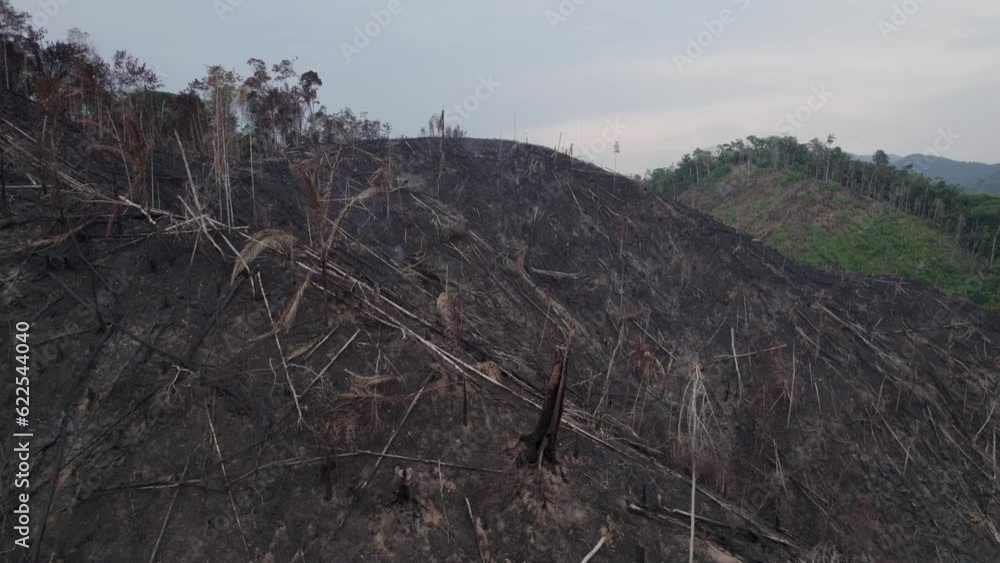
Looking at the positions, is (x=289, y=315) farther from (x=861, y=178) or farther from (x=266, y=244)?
(x=861, y=178)

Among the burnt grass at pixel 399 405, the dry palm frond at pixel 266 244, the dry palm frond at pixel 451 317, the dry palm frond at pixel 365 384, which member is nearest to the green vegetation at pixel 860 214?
the burnt grass at pixel 399 405

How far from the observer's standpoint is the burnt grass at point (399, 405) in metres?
4.05

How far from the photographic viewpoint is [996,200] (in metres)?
24.8

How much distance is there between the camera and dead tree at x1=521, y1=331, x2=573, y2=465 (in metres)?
4.27

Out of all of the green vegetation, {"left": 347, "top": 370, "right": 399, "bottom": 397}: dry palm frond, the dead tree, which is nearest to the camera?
the dead tree

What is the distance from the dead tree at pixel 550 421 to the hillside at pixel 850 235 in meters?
18.4

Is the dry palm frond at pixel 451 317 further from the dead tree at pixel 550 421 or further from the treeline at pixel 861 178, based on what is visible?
the treeline at pixel 861 178

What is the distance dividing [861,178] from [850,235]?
5.78m

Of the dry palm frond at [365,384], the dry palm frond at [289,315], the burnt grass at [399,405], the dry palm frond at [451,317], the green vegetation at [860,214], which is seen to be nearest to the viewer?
the burnt grass at [399,405]

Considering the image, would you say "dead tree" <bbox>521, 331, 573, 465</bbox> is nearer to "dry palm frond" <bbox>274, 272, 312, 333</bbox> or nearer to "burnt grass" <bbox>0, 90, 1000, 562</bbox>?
"burnt grass" <bbox>0, 90, 1000, 562</bbox>

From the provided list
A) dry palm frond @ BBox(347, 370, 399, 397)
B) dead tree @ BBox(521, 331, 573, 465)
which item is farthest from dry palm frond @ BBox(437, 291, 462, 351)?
dead tree @ BBox(521, 331, 573, 465)

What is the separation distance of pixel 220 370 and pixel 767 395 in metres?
8.86

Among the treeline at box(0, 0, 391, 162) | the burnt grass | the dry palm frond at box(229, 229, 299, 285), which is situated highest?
the treeline at box(0, 0, 391, 162)

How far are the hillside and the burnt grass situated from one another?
12544 mm
